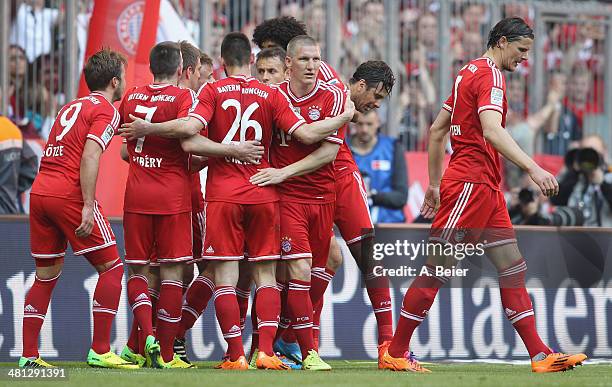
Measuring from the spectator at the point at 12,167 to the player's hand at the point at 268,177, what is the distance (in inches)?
174

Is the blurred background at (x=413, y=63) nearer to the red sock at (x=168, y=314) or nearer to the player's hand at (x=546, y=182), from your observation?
the red sock at (x=168, y=314)

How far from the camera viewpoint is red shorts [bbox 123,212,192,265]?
9.45m

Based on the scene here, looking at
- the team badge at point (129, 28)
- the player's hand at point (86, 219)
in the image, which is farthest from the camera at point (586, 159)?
the player's hand at point (86, 219)

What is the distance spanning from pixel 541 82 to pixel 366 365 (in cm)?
709

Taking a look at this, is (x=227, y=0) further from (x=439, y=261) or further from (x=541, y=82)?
(x=439, y=261)

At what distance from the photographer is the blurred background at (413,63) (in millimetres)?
13844

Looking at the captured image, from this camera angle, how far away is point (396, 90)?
15.5 meters

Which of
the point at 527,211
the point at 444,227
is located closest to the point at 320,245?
the point at 444,227

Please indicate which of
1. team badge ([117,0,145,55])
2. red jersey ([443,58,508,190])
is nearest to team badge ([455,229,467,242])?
red jersey ([443,58,508,190])

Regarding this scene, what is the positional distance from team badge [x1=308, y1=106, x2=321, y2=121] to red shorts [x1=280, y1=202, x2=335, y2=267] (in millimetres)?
632

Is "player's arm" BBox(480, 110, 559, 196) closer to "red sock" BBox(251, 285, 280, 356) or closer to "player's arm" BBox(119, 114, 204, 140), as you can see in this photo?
"red sock" BBox(251, 285, 280, 356)

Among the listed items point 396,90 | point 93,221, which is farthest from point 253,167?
point 396,90

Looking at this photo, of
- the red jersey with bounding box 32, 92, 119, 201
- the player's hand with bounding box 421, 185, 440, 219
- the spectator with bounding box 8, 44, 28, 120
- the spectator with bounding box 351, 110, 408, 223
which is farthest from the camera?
the spectator with bounding box 351, 110, 408, 223

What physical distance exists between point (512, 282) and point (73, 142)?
329 cm
